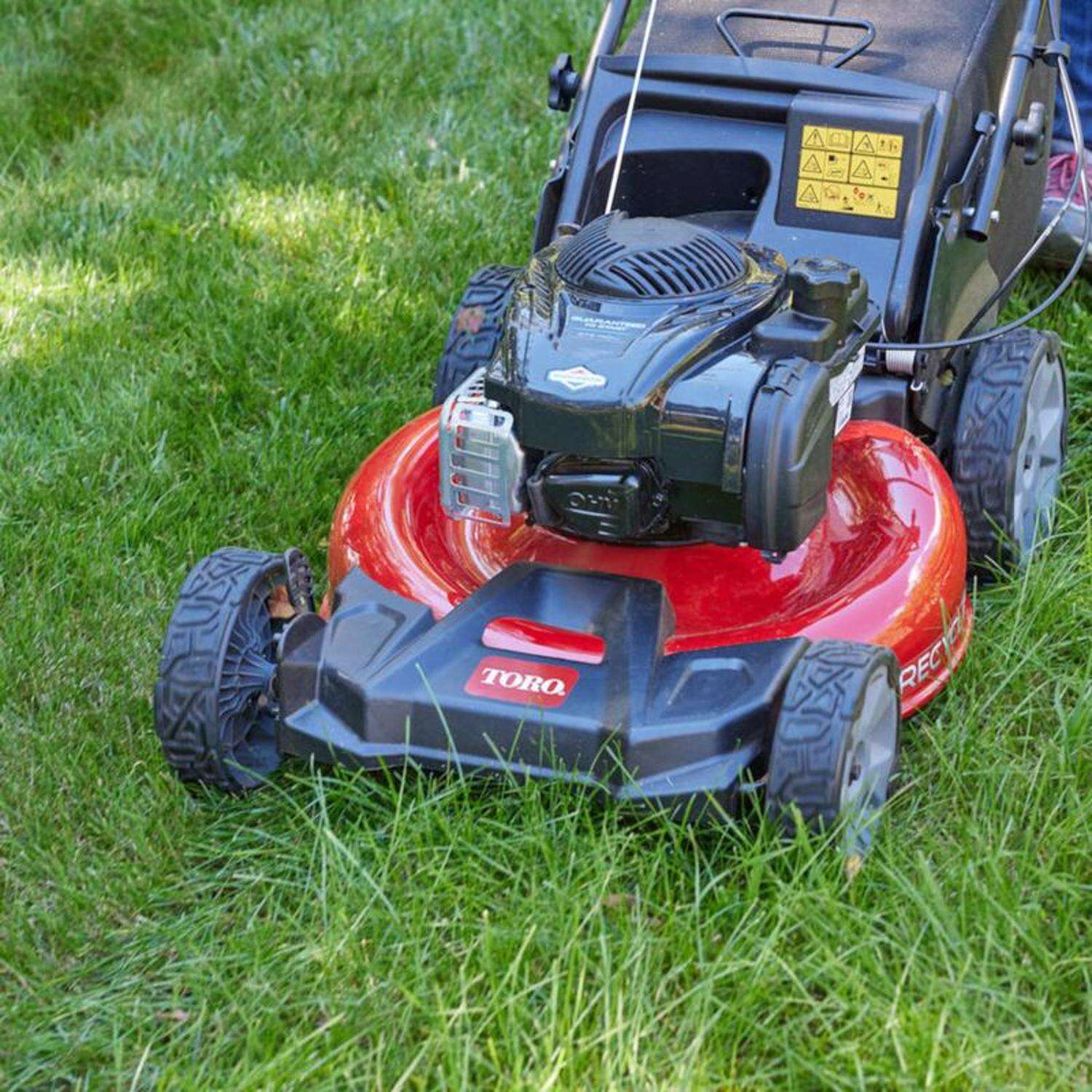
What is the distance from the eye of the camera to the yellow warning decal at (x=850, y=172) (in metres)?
2.84

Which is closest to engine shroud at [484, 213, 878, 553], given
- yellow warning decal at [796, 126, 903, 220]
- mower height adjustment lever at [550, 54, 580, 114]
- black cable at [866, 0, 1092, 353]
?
black cable at [866, 0, 1092, 353]

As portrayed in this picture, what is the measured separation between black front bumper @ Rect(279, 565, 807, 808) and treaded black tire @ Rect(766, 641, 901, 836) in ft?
0.17

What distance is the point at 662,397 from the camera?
Result: 2.32 metres

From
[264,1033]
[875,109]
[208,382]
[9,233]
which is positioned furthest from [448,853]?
[9,233]

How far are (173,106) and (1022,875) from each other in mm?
3272

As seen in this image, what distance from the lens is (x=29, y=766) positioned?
2570 mm

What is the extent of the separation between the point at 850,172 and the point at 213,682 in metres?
1.29

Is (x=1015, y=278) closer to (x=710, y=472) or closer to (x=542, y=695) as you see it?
(x=710, y=472)

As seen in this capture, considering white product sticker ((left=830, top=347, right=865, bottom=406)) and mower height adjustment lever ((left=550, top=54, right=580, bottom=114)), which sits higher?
mower height adjustment lever ((left=550, top=54, right=580, bottom=114))

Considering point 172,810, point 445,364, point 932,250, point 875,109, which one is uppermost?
point 875,109

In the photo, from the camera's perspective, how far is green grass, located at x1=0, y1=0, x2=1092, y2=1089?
1979 millimetres

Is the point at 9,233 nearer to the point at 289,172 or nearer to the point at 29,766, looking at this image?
the point at 289,172

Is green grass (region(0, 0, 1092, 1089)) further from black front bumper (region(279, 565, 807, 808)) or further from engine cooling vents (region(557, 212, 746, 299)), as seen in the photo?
engine cooling vents (region(557, 212, 746, 299))

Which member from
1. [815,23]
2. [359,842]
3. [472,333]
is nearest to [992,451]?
[815,23]
